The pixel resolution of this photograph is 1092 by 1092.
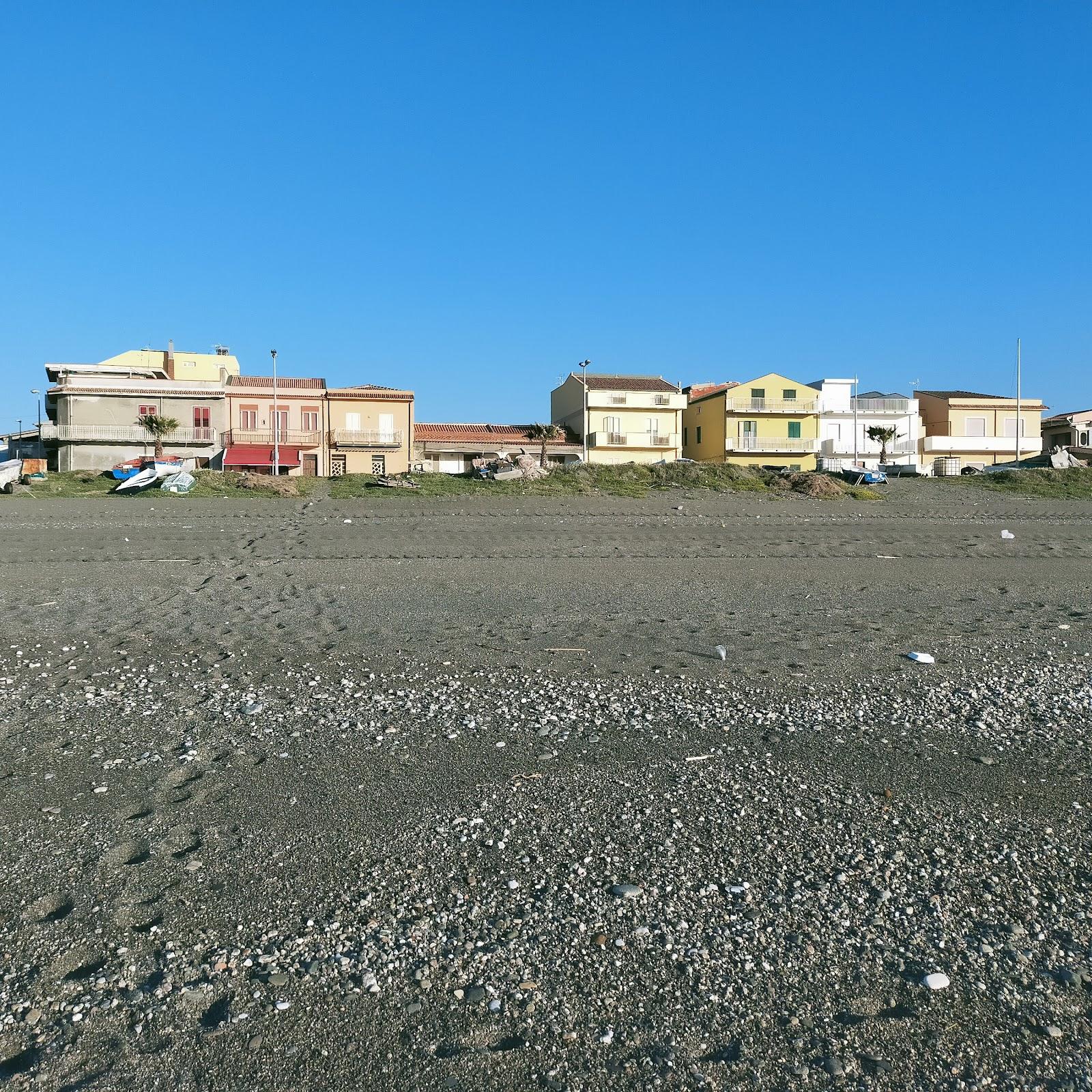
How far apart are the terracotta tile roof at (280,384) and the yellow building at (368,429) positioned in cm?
145

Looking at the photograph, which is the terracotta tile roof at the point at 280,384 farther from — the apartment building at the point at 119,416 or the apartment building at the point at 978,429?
the apartment building at the point at 978,429

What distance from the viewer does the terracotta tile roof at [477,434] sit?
53.5 meters

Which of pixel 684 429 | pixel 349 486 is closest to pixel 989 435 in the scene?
pixel 684 429

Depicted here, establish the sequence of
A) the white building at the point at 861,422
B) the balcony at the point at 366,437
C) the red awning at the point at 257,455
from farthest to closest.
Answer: the white building at the point at 861,422, the balcony at the point at 366,437, the red awning at the point at 257,455

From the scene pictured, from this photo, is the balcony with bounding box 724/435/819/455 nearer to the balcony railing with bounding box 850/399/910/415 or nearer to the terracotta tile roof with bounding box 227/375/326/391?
the balcony railing with bounding box 850/399/910/415

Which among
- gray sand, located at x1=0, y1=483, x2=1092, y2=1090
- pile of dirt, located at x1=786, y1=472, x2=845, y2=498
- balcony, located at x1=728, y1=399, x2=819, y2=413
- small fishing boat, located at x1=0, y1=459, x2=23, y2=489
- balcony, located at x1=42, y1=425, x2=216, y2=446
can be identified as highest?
balcony, located at x1=728, y1=399, x2=819, y2=413

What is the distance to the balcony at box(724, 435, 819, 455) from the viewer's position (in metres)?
57.3

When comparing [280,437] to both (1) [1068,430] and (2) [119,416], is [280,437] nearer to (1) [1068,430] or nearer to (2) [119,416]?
(2) [119,416]

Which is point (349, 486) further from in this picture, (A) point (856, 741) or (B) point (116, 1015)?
(B) point (116, 1015)

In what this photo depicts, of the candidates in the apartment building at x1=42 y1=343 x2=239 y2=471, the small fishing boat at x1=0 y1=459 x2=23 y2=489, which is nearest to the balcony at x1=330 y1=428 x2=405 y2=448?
the apartment building at x1=42 y1=343 x2=239 y2=471

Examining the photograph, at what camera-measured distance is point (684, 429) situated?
205 feet

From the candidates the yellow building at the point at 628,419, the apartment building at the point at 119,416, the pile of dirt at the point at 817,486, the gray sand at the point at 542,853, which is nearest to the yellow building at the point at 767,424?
the yellow building at the point at 628,419

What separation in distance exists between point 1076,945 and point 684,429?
60550mm

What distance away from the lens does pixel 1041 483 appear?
30281 millimetres
